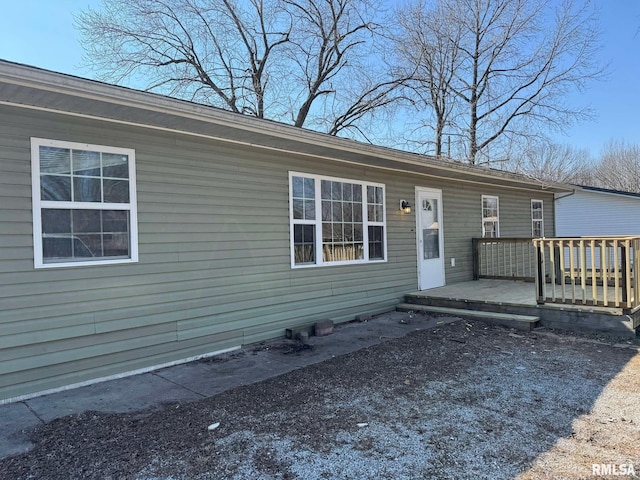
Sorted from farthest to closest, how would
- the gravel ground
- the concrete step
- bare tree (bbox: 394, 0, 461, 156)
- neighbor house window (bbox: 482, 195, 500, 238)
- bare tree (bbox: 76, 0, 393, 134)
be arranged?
1. bare tree (bbox: 394, 0, 461, 156)
2. bare tree (bbox: 76, 0, 393, 134)
3. neighbor house window (bbox: 482, 195, 500, 238)
4. the concrete step
5. the gravel ground

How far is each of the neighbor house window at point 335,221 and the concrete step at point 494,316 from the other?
1.21 meters

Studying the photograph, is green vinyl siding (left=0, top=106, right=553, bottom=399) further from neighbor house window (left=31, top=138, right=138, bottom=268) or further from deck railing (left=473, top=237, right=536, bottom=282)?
deck railing (left=473, top=237, right=536, bottom=282)

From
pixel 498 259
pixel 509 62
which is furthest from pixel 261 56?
pixel 498 259

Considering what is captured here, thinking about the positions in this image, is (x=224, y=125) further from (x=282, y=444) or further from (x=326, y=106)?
(x=326, y=106)

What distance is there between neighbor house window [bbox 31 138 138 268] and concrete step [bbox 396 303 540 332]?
190 inches

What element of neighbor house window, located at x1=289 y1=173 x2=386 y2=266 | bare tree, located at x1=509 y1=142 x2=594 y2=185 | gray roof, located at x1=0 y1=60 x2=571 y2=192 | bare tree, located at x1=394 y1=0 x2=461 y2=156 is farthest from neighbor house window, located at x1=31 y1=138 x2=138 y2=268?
bare tree, located at x1=509 y1=142 x2=594 y2=185

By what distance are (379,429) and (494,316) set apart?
13.1 feet

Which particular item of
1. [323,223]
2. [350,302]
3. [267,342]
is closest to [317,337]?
[267,342]

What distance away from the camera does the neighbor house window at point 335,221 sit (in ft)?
19.7

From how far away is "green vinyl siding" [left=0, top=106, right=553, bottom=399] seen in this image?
143 inches

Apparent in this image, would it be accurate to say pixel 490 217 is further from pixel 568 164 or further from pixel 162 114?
pixel 568 164

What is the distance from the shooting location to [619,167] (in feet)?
93.2

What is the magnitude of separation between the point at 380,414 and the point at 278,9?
1472cm

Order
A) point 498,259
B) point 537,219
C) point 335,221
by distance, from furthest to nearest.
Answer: point 537,219 < point 498,259 < point 335,221
